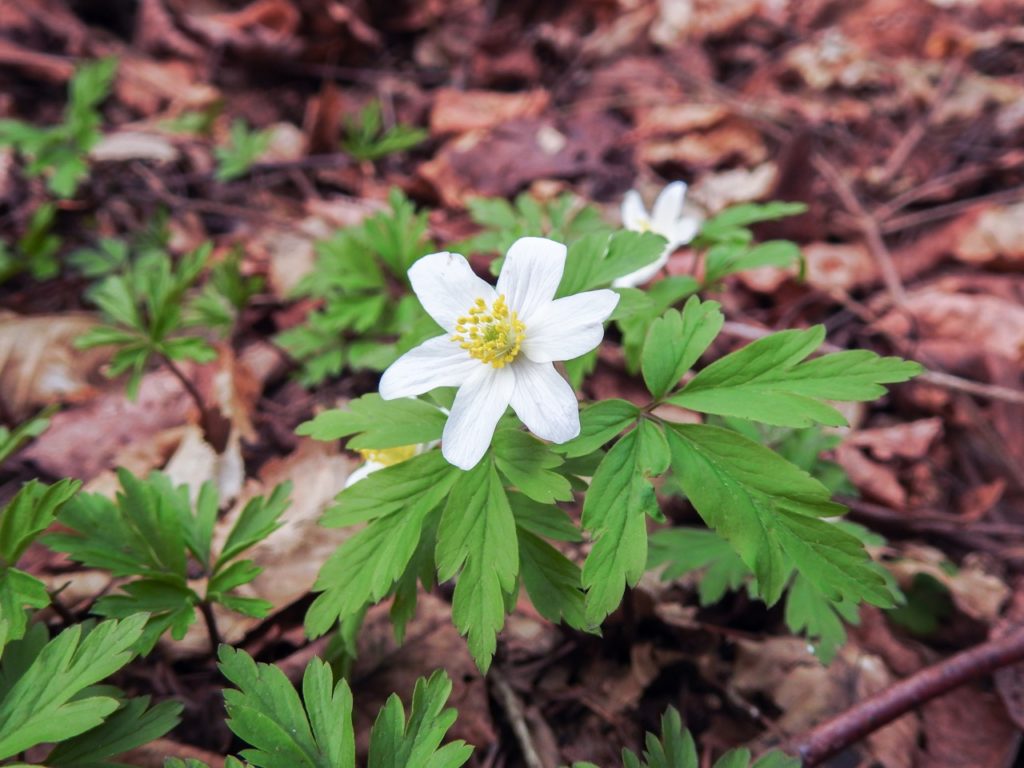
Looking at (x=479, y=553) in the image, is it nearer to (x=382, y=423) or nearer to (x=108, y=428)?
(x=382, y=423)

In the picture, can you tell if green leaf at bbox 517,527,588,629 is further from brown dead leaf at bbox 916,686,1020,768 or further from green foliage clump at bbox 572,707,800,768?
brown dead leaf at bbox 916,686,1020,768

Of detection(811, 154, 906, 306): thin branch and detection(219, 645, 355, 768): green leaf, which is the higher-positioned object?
detection(219, 645, 355, 768): green leaf

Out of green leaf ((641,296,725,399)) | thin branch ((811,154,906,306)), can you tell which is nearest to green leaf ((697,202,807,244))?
green leaf ((641,296,725,399))

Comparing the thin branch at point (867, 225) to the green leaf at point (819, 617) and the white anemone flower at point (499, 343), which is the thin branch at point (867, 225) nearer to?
the green leaf at point (819, 617)

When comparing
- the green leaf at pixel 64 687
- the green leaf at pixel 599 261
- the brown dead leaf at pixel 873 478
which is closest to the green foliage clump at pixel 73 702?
the green leaf at pixel 64 687

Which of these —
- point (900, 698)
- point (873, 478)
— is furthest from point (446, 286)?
point (873, 478)

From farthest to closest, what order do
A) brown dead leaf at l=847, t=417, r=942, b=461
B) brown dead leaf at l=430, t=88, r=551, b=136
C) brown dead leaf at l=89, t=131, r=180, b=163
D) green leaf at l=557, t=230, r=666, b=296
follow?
brown dead leaf at l=430, t=88, r=551, b=136 < brown dead leaf at l=89, t=131, r=180, b=163 < brown dead leaf at l=847, t=417, r=942, b=461 < green leaf at l=557, t=230, r=666, b=296
